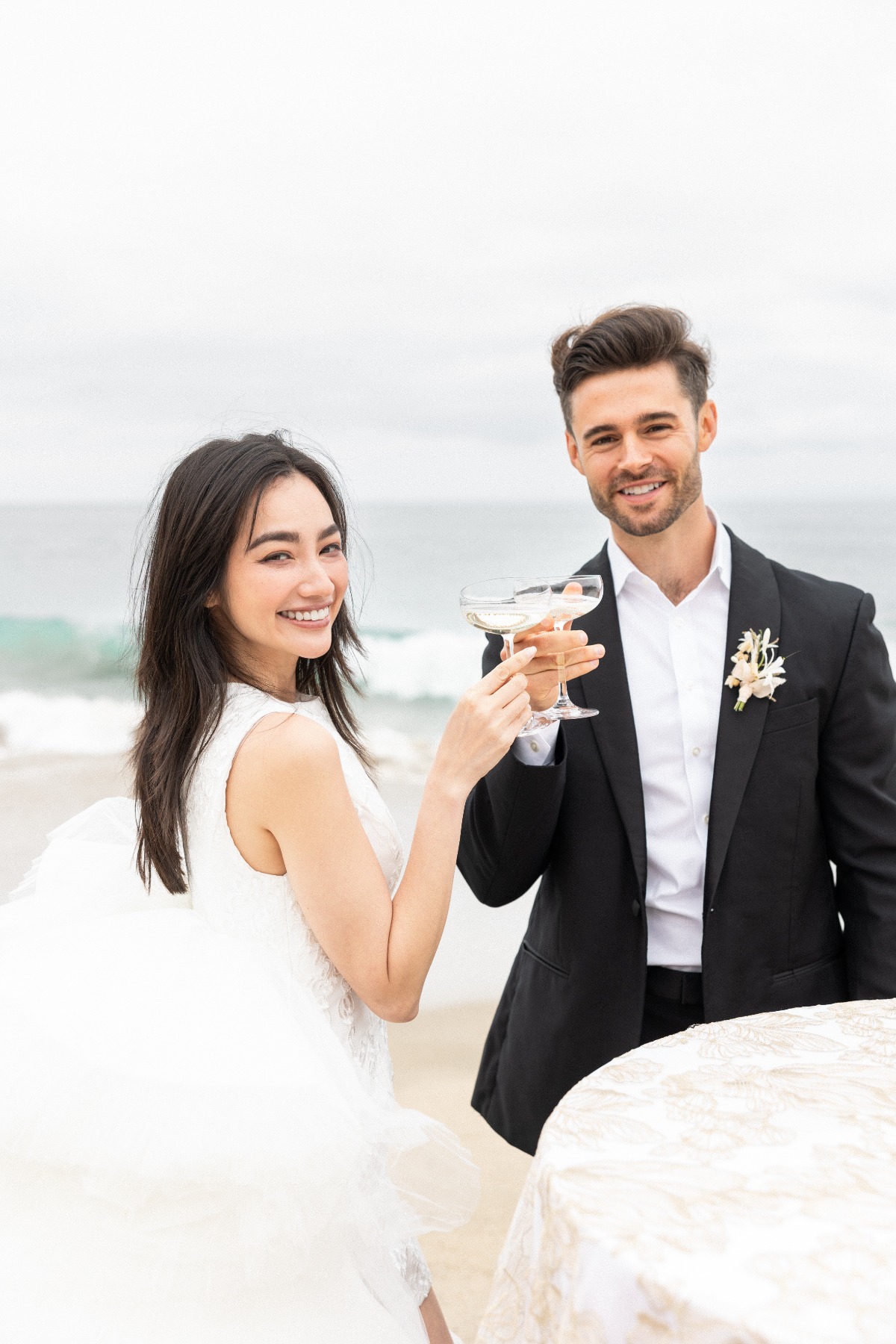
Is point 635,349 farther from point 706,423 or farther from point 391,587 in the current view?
point 391,587

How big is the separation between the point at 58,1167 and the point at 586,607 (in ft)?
4.65

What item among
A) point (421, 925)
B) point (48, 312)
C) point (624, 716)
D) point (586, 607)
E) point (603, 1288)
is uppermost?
point (48, 312)

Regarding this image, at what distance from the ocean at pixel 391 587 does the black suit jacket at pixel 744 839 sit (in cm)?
821

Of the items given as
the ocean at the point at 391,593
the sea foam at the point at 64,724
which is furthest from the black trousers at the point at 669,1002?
the sea foam at the point at 64,724

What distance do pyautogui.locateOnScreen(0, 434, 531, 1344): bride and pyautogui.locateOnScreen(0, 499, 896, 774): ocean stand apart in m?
8.49

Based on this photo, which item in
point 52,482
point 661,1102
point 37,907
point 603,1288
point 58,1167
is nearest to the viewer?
point 603,1288

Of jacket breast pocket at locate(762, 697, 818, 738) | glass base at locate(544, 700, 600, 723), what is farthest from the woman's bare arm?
jacket breast pocket at locate(762, 697, 818, 738)

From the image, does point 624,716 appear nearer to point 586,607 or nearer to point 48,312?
point 586,607

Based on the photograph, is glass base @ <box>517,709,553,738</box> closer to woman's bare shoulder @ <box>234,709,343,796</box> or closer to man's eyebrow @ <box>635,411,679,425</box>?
woman's bare shoulder @ <box>234,709,343,796</box>

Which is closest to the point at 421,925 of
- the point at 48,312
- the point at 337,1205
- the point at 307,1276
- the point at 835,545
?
the point at 337,1205

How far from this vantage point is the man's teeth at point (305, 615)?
7.11 ft

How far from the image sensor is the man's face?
2.64m

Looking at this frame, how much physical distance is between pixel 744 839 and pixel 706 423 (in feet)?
3.64

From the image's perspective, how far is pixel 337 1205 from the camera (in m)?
1.78
